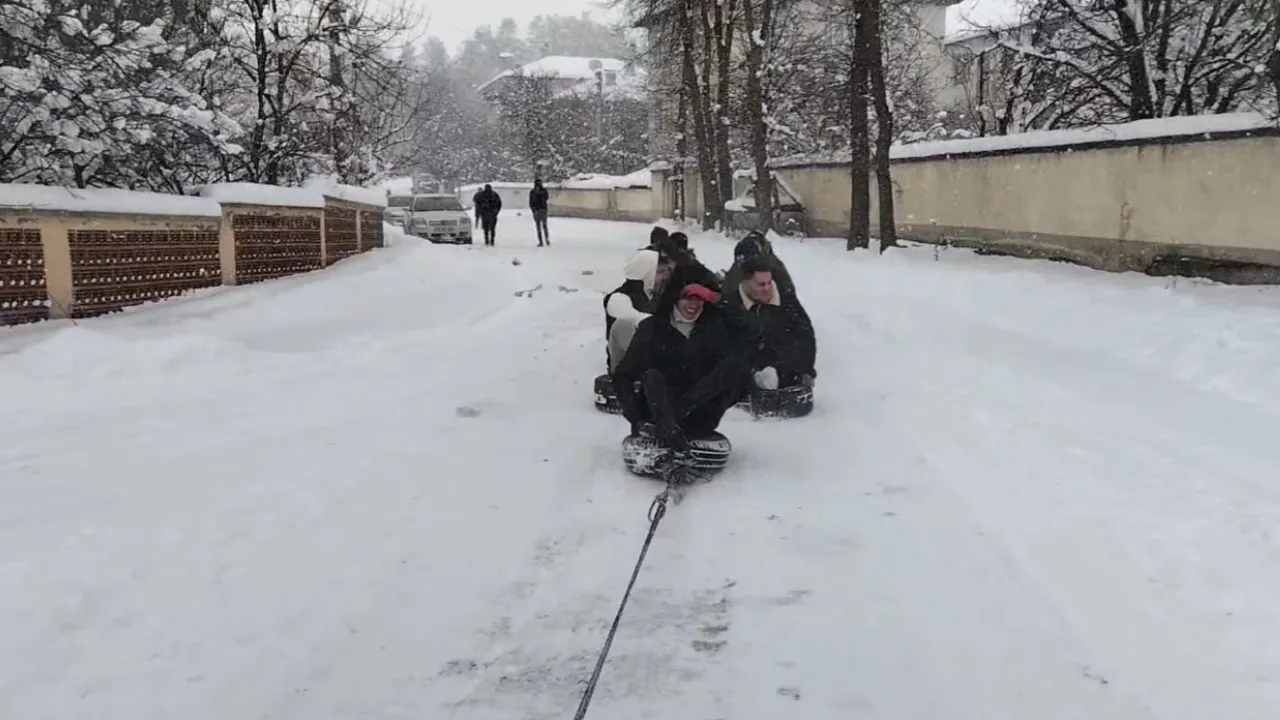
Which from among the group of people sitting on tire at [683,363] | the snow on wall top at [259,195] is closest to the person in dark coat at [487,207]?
the snow on wall top at [259,195]

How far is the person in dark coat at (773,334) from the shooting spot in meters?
8.52

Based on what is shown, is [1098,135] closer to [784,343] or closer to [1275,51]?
[1275,51]

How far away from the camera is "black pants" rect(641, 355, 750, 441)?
21.0ft

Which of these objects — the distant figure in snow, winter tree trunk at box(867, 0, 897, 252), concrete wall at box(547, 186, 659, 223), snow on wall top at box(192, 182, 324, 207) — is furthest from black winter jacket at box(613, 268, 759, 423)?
concrete wall at box(547, 186, 659, 223)

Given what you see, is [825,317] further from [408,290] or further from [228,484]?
[228,484]

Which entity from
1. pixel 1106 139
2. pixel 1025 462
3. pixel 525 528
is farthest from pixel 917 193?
pixel 525 528

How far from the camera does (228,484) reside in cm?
614

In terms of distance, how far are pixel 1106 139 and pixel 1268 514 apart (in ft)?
35.6

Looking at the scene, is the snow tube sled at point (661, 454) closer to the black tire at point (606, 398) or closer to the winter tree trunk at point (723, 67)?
the black tire at point (606, 398)

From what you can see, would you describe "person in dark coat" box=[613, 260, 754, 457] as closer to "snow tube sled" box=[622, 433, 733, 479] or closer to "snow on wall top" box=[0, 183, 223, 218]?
"snow tube sled" box=[622, 433, 733, 479]

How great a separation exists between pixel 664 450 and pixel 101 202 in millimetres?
8305

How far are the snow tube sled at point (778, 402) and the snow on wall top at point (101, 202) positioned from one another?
771cm

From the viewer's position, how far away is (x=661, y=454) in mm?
6332

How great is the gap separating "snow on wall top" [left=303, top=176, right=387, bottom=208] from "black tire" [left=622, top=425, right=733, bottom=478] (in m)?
13.0
